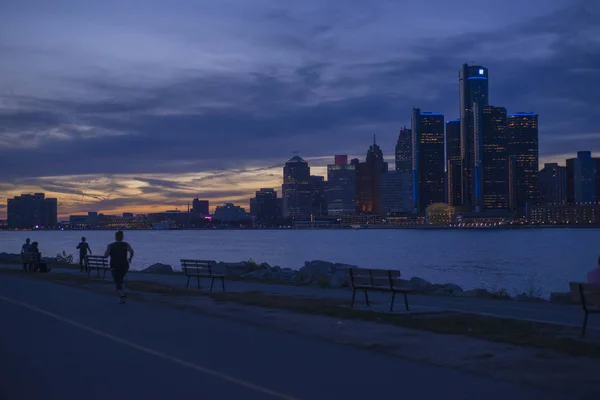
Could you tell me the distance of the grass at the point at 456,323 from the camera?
1069cm

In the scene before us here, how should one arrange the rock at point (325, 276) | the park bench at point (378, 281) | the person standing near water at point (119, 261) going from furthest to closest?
the rock at point (325, 276) < the person standing near water at point (119, 261) < the park bench at point (378, 281)

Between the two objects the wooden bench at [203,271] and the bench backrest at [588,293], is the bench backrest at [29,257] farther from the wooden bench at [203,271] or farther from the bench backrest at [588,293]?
the bench backrest at [588,293]

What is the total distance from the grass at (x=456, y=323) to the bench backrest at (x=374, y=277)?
0.63m

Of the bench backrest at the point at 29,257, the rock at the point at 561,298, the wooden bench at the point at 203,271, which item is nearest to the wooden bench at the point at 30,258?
the bench backrest at the point at 29,257

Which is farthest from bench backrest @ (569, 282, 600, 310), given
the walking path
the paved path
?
the paved path

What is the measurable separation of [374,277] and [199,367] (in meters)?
7.72

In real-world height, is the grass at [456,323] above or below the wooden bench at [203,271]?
below

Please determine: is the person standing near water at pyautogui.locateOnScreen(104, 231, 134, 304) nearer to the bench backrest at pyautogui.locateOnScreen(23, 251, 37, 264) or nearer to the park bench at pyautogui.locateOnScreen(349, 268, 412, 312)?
the park bench at pyautogui.locateOnScreen(349, 268, 412, 312)

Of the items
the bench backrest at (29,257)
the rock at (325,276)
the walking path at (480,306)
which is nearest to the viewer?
the walking path at (480,306)

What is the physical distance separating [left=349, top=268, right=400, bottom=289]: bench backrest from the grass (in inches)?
24.7

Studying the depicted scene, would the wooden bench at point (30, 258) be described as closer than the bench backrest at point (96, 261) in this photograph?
No

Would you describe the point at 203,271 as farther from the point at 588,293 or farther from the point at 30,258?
the point at 588,293

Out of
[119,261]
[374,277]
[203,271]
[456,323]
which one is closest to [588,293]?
[456,323]

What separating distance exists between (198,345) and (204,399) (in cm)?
356
